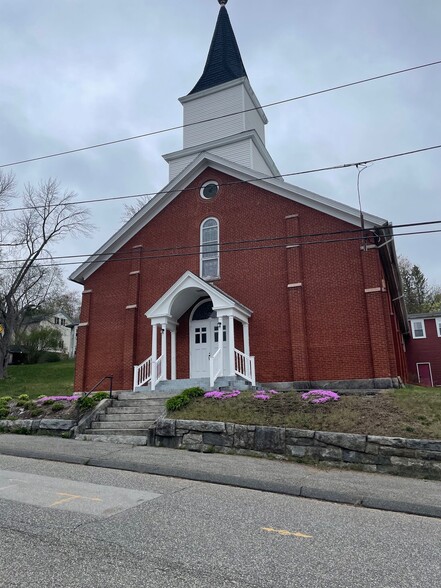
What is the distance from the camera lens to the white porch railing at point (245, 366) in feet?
47.6

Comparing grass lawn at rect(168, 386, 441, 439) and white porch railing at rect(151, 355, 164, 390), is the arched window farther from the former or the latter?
grass lawn at rect(168, 386, 441, 439)

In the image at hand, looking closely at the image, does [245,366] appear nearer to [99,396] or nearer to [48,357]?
[99,396]

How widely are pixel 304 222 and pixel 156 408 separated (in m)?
8.32

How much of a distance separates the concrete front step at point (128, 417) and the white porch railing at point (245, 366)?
12.1ft

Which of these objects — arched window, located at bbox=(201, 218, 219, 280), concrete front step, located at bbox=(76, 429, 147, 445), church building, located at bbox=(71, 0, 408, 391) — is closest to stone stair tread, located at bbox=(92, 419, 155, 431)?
concrete front step, located at bbox=(76, 429, 147, 445)

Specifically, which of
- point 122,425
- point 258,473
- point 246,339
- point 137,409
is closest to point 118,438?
point 122,425

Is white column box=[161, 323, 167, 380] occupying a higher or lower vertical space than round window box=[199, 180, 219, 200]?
lower

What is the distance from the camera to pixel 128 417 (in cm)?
1175

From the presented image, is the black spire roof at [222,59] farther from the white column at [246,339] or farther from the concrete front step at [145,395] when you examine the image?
the concrete front step at [145,395]

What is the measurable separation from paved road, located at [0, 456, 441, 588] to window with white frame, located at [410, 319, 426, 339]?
26906mm

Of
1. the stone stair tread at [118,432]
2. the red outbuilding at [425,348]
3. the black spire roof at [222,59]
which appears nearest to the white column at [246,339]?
the stone stair tread at [118,432]

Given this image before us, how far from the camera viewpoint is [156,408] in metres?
12.1

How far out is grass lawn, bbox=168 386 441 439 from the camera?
845 cm

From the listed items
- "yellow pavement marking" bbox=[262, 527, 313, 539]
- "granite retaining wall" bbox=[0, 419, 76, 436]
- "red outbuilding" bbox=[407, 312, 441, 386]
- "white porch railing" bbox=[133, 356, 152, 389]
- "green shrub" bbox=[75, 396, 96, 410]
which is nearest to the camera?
"yellow pavement marking" bbox=[262, 527, 313, 539]
